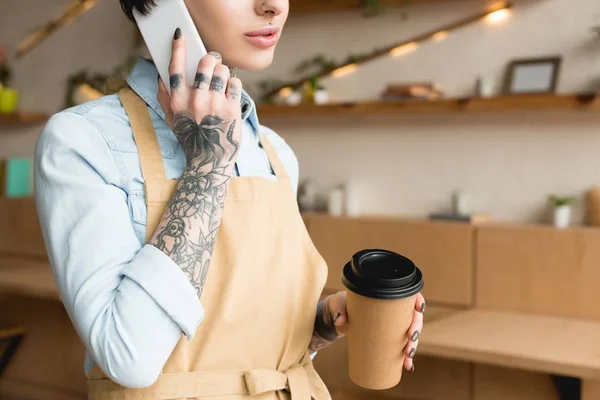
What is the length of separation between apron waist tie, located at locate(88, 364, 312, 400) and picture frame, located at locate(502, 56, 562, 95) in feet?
7.18

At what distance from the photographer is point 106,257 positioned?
75 centimetres

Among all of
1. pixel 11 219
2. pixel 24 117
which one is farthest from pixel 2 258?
pixel 24 117

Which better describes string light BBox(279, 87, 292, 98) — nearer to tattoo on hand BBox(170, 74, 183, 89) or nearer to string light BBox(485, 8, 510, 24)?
string light BBox(485, 8, 510, 24)

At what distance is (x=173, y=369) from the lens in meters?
0.86

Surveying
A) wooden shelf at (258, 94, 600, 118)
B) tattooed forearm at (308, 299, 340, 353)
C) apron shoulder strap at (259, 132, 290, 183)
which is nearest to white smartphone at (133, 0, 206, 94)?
apron shoulder strap at (259, 132, 290, 183)

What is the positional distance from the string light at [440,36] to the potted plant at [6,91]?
3.04 meters

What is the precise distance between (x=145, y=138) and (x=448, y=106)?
2140 millimetres

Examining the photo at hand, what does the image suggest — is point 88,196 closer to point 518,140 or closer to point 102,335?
point 102,335

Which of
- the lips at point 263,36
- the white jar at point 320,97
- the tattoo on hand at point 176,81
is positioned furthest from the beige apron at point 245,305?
Answer: the white jar at point 320,97

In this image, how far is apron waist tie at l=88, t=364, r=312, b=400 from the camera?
846 mm

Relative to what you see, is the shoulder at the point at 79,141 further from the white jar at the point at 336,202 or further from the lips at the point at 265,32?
the white jar at the point at 336,202

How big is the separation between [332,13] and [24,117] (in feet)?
7.63

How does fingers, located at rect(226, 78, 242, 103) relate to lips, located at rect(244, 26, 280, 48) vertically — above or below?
below

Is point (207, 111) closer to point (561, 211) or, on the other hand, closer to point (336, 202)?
point (561, 211)
